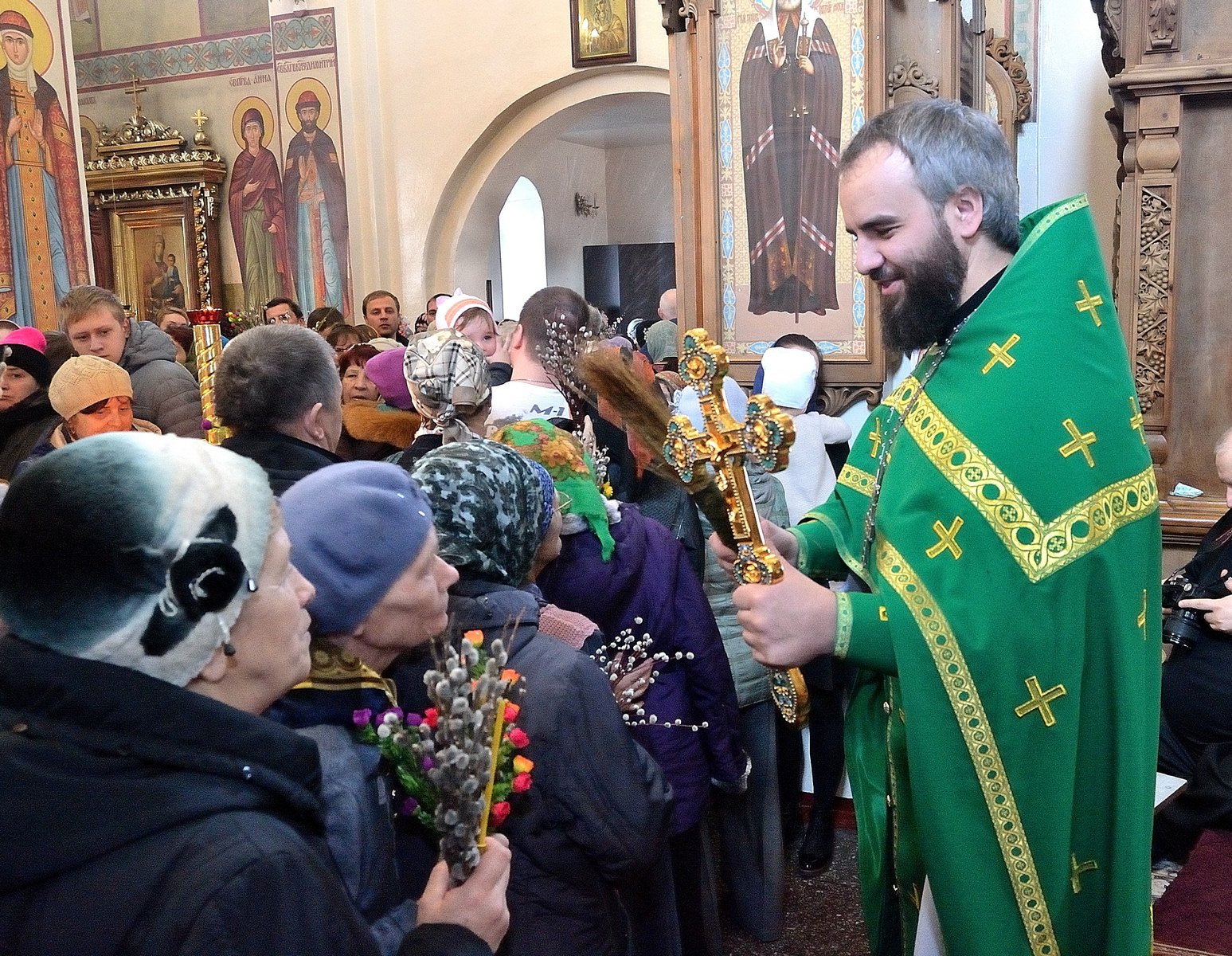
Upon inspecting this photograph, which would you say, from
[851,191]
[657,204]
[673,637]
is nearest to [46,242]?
[673,637]

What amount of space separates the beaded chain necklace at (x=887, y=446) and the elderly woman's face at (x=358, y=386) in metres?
2.69

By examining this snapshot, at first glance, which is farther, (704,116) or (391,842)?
(704,116)

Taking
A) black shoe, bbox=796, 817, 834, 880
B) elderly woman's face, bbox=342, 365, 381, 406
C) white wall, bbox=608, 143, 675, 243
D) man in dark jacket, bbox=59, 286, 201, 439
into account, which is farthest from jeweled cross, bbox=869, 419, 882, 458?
white wall, bbox=608, 143, 675, 243

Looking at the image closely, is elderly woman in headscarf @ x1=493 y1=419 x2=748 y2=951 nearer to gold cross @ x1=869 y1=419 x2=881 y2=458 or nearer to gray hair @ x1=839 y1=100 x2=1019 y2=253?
gold cross @ x1=869 y1=419 x2=881 y2=458

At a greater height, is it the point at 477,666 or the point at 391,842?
the point at 477,666

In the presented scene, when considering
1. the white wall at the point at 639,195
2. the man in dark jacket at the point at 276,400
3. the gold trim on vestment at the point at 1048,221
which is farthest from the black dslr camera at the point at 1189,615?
the white wall at the point at 639,195

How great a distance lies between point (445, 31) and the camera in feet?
37.6

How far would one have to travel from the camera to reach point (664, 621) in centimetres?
265

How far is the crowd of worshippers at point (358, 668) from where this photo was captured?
960 millimetres

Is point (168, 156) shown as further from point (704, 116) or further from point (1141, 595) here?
point (1141, 595)

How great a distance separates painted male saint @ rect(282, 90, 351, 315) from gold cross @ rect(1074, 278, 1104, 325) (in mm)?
10768

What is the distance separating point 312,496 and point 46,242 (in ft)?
26.3

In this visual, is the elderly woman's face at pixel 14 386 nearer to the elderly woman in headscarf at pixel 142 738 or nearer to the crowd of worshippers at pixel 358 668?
the crowd of worshippers at pixel 358 668

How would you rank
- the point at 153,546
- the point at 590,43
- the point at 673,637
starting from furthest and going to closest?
the point at 590,43
the point at 673,637
the point at 153,546
